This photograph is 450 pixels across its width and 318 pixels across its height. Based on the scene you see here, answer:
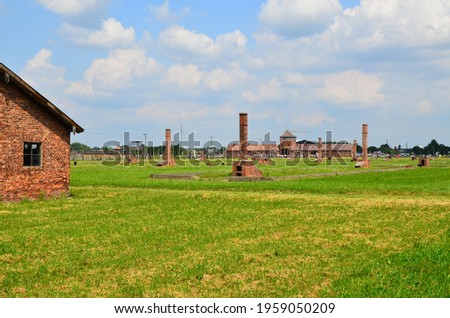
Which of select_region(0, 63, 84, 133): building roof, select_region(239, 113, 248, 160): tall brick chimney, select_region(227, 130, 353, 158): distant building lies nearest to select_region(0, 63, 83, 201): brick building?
select_region(0, 63, 84, 133): building roof

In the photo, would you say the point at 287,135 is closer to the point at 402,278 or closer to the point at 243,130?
the point at 243,130

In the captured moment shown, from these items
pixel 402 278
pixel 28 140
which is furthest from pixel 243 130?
pixel 402 278

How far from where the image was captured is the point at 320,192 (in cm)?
2844

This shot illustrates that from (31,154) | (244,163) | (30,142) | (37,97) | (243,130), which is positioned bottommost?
(244,163)

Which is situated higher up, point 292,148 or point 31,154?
point 292,148

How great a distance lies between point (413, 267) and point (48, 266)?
6.47 meters

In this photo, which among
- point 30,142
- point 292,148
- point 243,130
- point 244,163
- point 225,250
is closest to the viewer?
point 225,250

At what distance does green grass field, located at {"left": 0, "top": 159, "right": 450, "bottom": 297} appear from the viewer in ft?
26.1

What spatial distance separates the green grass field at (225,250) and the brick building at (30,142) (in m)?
2.25

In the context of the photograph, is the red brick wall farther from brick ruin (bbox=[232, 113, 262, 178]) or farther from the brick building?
brick ruin (bbox=[232, 113, 262, 178])

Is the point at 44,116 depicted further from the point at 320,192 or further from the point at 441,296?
the point at 441,296

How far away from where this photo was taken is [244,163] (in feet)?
144

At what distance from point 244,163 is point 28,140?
2406 centimetres

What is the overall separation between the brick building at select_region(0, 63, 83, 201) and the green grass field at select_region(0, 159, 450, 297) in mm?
2249
